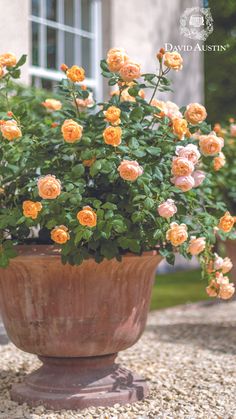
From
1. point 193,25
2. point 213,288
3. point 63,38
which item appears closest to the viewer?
Answer: point 213,288

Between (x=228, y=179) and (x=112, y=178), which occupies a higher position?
(x=112, y=178)

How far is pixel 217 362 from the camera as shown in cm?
388

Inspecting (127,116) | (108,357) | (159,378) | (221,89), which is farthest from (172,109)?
(221,89)

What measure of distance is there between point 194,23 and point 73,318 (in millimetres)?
5043

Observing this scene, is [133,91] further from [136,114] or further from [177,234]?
[177,234]

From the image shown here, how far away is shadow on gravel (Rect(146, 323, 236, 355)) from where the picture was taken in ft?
14.7

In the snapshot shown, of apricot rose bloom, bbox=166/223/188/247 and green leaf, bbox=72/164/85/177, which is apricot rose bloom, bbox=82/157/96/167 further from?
apricot rose bloom, bbox=166/223/188/247

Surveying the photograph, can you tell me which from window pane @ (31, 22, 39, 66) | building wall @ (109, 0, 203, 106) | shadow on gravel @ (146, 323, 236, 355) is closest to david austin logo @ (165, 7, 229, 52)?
building wall @ (109, 0, 203, 106)

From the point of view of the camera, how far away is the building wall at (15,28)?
5.95 metres

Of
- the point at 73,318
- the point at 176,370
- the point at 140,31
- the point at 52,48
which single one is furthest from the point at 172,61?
the point at 140,31

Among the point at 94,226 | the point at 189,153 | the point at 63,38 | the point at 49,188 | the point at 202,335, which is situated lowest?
the point at 202,335

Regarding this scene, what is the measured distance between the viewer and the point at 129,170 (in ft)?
8.62

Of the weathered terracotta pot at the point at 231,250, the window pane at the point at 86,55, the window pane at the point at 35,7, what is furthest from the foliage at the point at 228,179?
the window pane at the point at 35,7

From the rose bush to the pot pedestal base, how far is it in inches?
21.4
